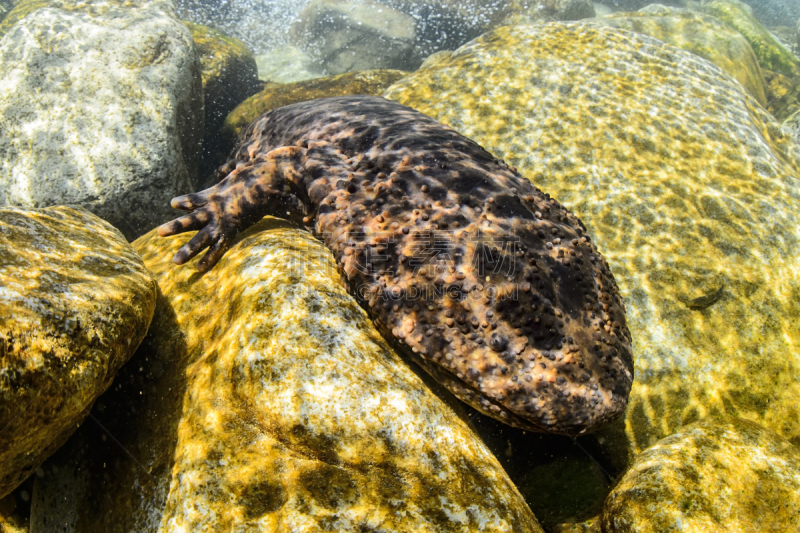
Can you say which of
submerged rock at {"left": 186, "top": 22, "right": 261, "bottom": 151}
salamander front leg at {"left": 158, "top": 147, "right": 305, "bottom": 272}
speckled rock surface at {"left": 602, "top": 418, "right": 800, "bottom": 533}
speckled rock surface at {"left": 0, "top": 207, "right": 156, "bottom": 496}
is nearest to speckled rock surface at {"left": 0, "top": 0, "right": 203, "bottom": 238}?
submerged rock at {"left": 186, "top": 22, "right": 261, "bottom": 151}

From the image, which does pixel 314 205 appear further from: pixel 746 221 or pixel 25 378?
pixel 746 221

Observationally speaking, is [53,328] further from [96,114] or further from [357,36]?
[357,36]

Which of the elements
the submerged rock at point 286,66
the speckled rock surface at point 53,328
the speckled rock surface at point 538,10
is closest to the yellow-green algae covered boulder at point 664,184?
the speckled rock surface at point 53,328

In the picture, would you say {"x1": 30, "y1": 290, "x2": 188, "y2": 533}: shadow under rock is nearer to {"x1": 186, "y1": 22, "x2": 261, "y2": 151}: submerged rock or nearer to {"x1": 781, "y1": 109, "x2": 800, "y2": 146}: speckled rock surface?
{"x1": 186, "y1": 22, "x2": 261, "y2": 151}: submerged rock

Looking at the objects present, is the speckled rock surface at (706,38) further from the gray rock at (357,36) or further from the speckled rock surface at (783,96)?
the gray rock at (357,36)

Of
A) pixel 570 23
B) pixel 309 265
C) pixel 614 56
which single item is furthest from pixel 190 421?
pixel 570 23

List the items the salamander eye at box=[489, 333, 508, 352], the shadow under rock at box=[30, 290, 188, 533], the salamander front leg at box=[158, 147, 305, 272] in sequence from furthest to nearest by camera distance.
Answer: the salamander front leg at box=[158, 147, 305, 272], the salamander eye at box=[489, 333, 508, 352], the shadow under rock at box=[30, 290, 188, 533]
